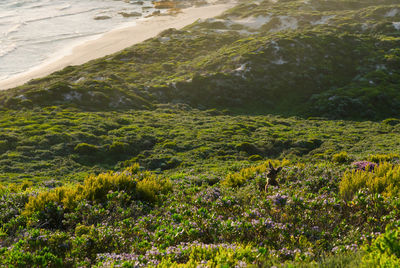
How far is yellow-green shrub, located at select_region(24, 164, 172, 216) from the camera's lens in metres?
9.27

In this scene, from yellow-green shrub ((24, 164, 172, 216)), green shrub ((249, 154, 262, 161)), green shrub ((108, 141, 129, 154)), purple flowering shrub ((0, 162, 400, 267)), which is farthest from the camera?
green shrub ((108, 141, 129, 154))

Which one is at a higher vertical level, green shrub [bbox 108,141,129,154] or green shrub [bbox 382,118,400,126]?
green shrub [bbox 108,141,129,154]

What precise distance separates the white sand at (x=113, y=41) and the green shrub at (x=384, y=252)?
2298 inches

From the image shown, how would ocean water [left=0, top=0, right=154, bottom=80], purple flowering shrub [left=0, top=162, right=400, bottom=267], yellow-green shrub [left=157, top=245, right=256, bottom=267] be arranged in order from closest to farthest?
yellow-green shrub [left=157, top=245, right=256, bottom=267], purple flowering shrub [left=0, top=162, right=400, bottom=267], ocean water [left=0, top=0, right=154, bottom=80]

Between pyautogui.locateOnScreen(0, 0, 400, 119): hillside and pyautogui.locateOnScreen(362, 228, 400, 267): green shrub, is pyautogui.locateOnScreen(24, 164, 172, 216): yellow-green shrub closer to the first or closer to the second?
pyautogui.locateOnScreen(362, 228, 400, 267): green shrub

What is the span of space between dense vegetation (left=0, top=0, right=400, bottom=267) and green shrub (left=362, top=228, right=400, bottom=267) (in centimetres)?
3

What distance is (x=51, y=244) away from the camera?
6.95 meters

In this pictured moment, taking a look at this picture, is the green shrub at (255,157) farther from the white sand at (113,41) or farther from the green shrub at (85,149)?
A: the white sand at (113,41)

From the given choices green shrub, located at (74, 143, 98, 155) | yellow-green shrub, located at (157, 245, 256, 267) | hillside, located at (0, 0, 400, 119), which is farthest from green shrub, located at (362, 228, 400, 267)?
hillside, located at (0, 0, 400, 119)

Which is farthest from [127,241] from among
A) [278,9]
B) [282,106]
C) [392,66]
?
[278,9]

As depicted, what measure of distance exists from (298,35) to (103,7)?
99957mm

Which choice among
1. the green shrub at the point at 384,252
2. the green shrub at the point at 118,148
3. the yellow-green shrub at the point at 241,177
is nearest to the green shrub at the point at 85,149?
the green shrub at the point at 118,148

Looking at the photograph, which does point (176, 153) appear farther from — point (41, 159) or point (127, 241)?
point (127, 241)

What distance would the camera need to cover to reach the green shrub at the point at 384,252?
4.71 m
